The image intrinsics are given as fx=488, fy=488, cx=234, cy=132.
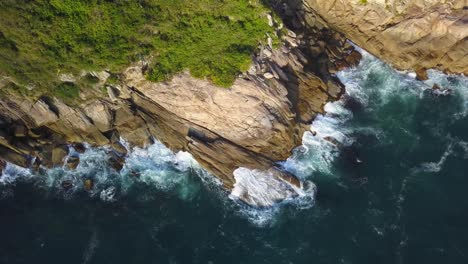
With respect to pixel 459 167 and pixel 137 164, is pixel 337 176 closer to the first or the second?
pixel 459 167

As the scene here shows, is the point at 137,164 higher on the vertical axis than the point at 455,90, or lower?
lower

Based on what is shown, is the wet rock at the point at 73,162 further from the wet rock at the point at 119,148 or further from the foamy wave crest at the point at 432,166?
the foamy wave crest at the point at 432,166

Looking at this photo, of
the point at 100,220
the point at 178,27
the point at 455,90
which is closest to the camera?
the point at 100,220

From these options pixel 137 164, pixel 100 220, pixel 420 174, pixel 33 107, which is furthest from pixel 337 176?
pixel 33 107

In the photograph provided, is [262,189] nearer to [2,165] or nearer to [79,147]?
[79,147]

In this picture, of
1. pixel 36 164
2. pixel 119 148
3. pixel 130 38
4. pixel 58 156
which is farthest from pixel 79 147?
pixel 130 38

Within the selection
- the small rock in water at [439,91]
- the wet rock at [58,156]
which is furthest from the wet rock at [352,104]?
the wet rock at [58,156]

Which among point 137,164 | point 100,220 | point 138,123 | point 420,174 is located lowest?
point 100,220
